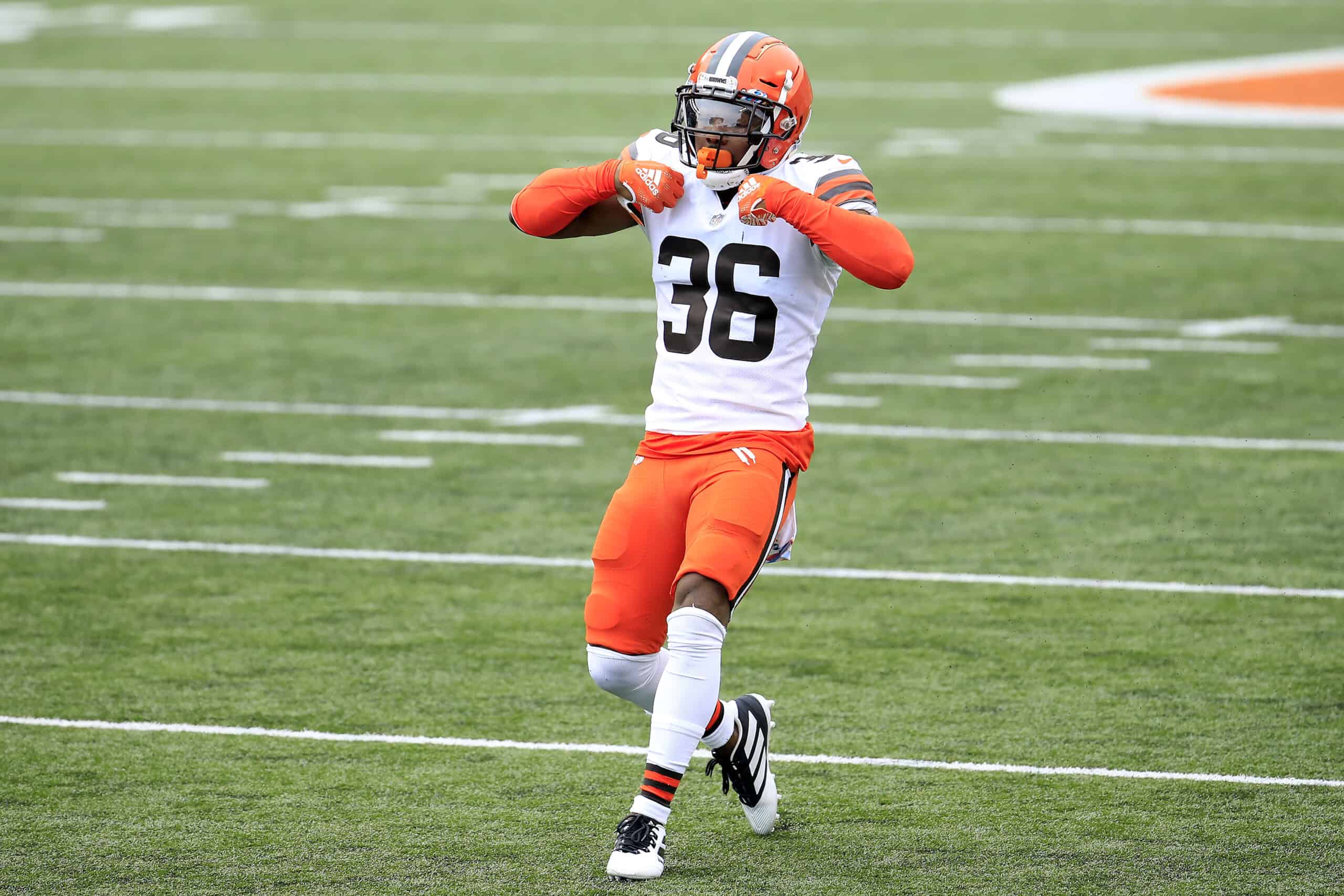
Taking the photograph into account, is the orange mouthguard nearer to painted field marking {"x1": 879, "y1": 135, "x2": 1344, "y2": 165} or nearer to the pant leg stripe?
the pant leg stripe

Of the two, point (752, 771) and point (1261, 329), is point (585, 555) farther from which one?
point (1261, 329)

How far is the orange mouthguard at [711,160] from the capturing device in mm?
4641

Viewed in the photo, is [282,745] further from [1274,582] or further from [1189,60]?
[1189,60]

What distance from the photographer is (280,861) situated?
14.8 ft

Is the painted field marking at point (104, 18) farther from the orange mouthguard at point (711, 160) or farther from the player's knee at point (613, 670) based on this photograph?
the player's knee at point (613, 670)

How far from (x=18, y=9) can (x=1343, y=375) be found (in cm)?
2285

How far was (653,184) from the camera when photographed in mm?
4656

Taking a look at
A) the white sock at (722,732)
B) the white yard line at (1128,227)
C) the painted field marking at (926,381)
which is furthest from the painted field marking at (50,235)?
the white sock at (722,732)

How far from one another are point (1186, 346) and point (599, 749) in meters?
5.84

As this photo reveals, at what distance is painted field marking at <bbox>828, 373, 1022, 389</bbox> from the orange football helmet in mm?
5049

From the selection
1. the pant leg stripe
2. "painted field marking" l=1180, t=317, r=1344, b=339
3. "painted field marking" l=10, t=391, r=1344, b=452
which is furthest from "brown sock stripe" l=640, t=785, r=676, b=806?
"painted field marking" l=1180, t=317, r=1344, b=339

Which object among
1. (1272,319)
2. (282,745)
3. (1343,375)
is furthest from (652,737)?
(1272,319)

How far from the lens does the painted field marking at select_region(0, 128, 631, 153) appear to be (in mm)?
16562

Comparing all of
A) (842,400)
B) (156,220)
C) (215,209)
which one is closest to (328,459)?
(842,400)
